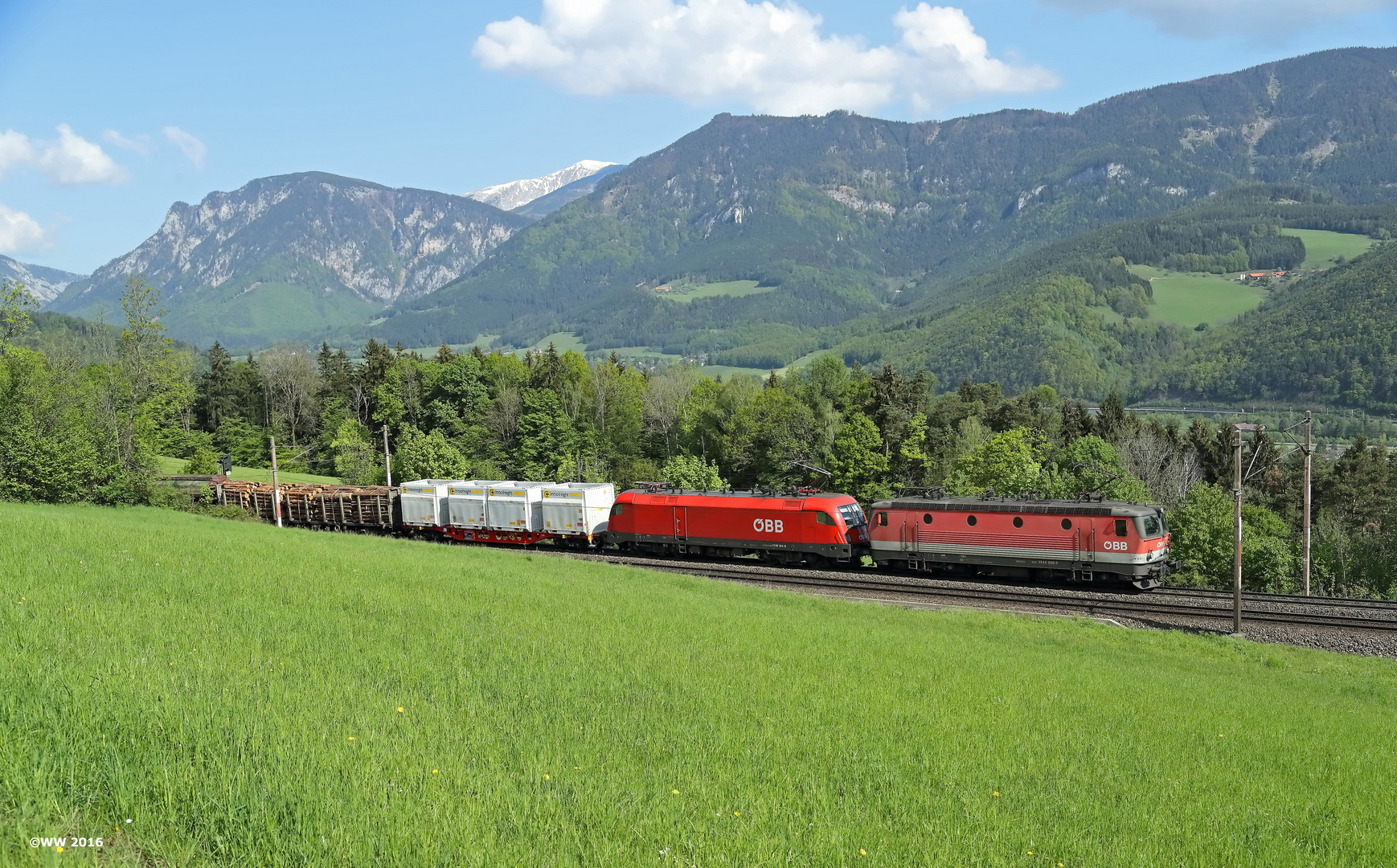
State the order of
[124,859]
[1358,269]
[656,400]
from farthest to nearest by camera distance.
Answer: [1358,269]
[656,400]
[124,859]

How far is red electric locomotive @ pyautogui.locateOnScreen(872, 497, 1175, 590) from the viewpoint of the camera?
109ft

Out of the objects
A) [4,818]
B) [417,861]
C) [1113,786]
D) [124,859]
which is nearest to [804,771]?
[1113,786]

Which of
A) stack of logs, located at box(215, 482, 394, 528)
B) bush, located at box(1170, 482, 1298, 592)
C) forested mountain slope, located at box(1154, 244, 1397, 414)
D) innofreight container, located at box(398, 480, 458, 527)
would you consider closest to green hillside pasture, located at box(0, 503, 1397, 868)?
bush, located at box(1170, 482, 1298, 592)

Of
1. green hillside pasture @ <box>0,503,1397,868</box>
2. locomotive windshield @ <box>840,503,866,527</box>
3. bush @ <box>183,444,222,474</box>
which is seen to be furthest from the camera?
bush @ <box>183,444,222,474</box>

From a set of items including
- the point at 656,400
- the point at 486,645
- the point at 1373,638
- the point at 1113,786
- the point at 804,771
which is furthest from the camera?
the point at 656,400

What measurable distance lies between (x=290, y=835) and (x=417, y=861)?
3.06 feet

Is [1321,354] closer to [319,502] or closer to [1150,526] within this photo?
[1150,526]

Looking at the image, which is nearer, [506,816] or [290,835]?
[290,835]

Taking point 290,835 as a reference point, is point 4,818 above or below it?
above

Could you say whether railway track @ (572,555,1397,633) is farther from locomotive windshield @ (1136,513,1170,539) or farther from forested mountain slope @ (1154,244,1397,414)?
forested mountain slope @ (1154,244,1397,414)

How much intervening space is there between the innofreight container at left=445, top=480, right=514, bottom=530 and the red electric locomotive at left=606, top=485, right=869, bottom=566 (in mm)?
9024

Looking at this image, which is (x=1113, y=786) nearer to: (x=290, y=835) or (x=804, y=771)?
(x=804, y=771)

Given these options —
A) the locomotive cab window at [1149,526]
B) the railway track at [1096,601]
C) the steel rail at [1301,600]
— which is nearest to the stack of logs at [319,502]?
the railway track at [1096,601]

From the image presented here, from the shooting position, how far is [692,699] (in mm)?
11461
